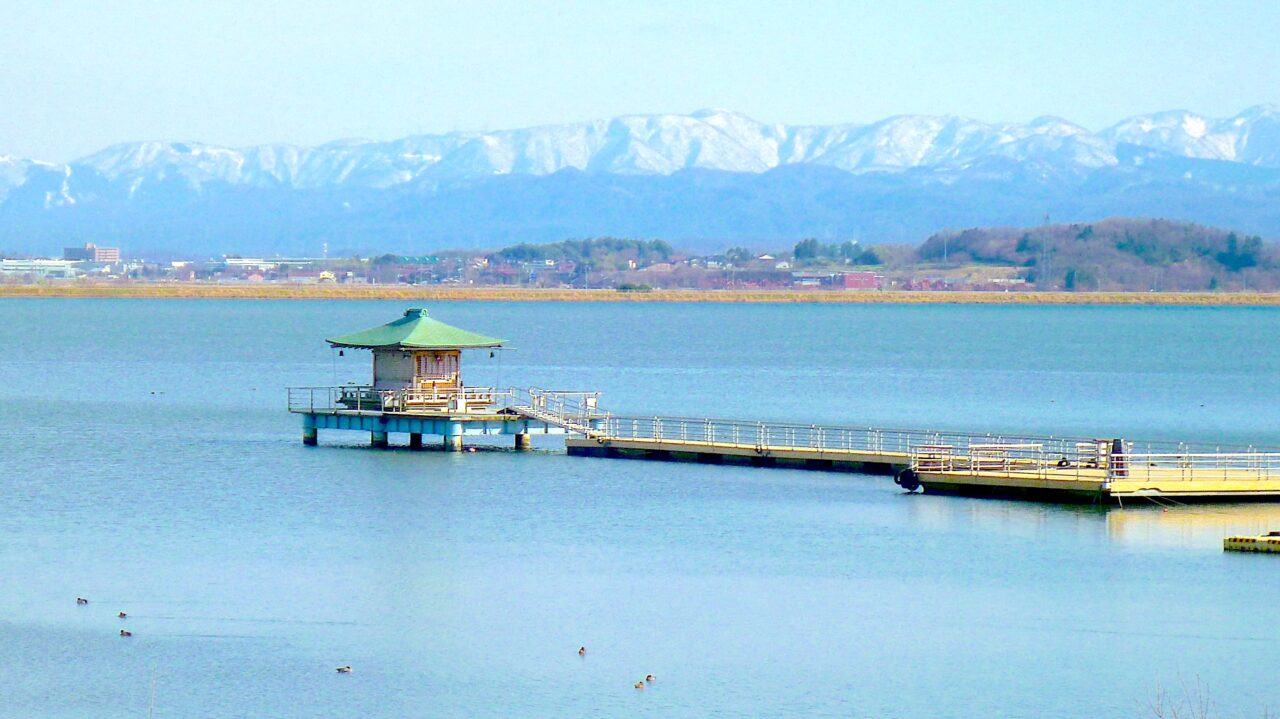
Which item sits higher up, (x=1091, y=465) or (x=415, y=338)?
(x=415, y=338)

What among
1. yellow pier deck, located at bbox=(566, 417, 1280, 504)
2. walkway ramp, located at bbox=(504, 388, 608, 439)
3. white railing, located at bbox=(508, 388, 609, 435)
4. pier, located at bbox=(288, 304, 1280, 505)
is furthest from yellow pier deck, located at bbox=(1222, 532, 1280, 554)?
white railing, located at bbox=(508, 388, 609, 435)

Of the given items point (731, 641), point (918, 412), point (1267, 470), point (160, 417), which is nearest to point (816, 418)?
point (918, 412)

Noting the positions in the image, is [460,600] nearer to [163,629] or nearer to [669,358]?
[163,629]

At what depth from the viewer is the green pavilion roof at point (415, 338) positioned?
57375mm

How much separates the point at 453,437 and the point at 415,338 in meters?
3.34

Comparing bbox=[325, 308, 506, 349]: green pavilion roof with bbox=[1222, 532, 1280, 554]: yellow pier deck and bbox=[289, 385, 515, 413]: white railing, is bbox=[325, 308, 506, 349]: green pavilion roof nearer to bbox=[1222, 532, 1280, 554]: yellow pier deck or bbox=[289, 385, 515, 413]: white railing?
bbox=[289, 385, 515, 413]: white railing

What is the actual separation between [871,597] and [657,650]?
19.4 feet

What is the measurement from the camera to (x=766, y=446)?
55.8 metres

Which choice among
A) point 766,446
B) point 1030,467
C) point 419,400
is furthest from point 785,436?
point 1030,467

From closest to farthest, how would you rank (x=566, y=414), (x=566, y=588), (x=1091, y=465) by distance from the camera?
(x=566, y=588), (x=1091, y=465), (x=566, y=414)

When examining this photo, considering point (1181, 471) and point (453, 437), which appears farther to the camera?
point (453, 437)

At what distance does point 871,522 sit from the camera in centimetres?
4581

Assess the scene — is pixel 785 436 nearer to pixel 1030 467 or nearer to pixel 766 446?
pixel 766 446

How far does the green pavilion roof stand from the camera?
57375 millimetres
